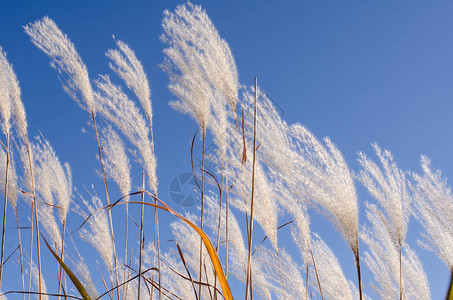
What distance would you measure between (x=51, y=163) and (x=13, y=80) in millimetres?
580

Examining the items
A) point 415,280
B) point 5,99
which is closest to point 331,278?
point 415,280

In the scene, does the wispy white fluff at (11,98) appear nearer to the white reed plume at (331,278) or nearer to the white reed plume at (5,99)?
the white reed plume at (5,99)

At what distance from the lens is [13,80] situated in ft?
8.32

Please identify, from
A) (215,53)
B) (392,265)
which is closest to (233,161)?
(215,53)

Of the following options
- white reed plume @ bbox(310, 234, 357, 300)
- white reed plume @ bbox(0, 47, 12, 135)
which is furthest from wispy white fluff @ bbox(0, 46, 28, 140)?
white reed plume @ bbox(310, 234, 357, 300)

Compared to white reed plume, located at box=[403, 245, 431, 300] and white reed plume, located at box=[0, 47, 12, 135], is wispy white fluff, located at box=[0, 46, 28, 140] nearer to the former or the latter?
white reed plume, located at box=[0, 47, 12, 135]

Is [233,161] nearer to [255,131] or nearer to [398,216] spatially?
[255,131]

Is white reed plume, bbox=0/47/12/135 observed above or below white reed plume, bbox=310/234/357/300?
above

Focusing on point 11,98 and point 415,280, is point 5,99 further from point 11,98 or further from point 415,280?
point 415,280

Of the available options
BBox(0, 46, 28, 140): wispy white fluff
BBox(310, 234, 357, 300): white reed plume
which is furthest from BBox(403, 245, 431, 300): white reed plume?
BBox(0, 46, 28, 140): wispy white fluff

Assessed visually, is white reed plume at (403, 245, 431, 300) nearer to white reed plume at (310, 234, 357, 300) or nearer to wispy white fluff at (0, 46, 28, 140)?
white reed plume at (310, 234, 357, 300)

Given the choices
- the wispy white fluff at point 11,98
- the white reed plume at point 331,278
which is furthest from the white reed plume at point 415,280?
the wispy white fluff at point 11,98

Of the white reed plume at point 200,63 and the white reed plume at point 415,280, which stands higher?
the white reed plume at point 200,63

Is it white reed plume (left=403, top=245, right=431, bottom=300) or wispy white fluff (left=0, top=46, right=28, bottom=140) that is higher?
wispy white fluff (left=0, top=46, right=28, bottom=140)
